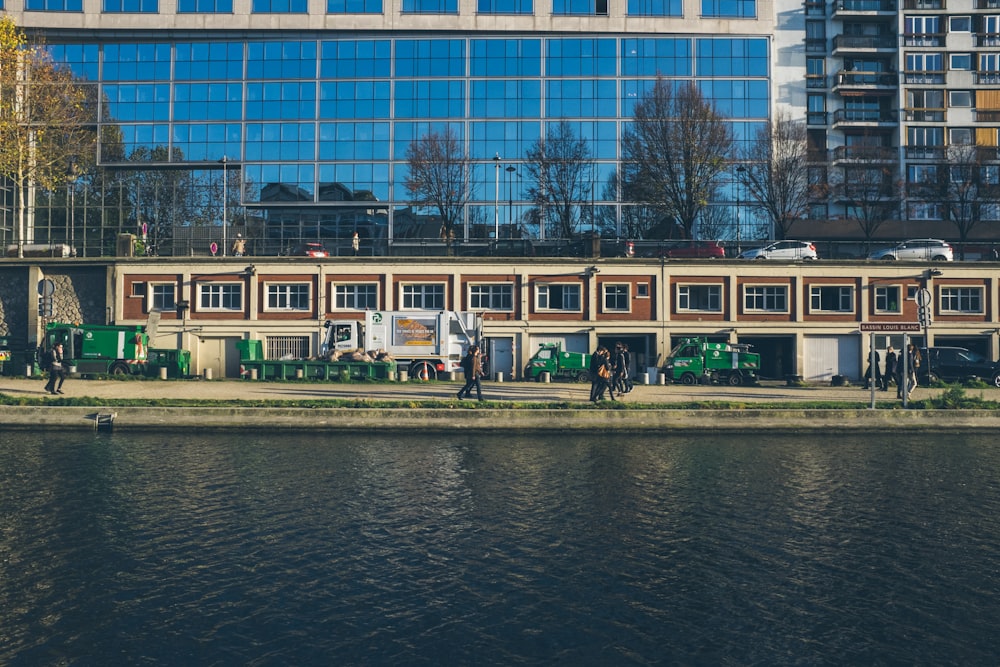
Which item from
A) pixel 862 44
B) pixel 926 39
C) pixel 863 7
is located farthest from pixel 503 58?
pixel 926 39

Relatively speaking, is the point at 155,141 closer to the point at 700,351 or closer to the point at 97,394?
the point at 97,394

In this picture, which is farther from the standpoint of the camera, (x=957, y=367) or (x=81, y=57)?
(x=81, y=57)

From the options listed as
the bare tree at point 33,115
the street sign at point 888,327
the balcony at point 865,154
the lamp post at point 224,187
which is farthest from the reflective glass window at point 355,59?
the street sign at point 888,327

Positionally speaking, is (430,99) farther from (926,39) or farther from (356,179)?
(926,39)

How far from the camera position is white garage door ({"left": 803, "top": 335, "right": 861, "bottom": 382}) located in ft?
164

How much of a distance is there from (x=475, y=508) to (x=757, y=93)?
61.2 meters

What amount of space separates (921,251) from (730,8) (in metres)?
29.7

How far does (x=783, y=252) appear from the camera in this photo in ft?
168

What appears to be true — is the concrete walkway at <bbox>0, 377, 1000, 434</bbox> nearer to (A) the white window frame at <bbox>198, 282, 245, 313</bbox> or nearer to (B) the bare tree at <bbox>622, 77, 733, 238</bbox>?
(A) the white window frame at <bbox>198, 282, 245, 313</bbox>

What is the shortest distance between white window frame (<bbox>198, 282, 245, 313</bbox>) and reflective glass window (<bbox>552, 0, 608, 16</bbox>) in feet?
123

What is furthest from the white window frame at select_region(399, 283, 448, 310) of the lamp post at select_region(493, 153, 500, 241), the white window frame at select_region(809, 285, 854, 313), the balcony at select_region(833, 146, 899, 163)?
the balcony at select_region(833, 146, 899, 163)

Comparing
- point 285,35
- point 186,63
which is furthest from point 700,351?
point 186,63

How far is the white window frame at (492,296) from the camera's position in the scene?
163 feet

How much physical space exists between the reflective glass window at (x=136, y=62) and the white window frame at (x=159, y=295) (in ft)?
87.8
